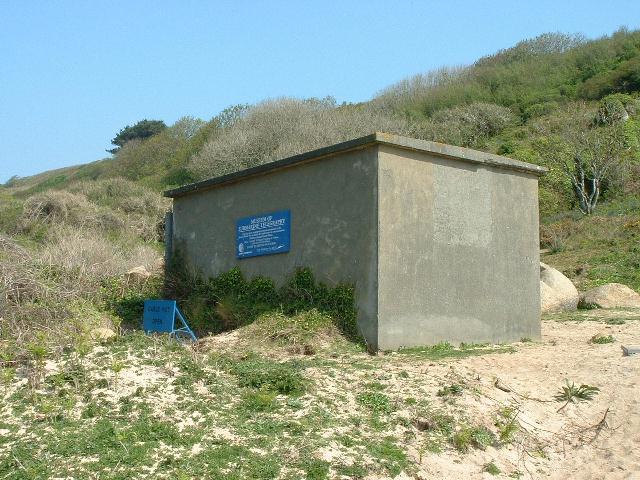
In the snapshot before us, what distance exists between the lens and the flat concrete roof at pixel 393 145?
1112 cm

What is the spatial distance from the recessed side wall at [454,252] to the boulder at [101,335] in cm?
352

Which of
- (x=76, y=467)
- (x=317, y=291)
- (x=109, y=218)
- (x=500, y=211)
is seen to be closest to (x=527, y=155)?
(x=109, y=218)

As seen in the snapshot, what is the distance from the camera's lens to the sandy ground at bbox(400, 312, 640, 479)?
309 inches

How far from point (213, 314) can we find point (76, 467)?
6599mm

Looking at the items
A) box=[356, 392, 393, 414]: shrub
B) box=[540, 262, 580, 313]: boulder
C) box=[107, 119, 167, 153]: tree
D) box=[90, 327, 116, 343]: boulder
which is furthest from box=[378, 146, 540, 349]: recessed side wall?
box=[107, 119, 167, 153]: tree

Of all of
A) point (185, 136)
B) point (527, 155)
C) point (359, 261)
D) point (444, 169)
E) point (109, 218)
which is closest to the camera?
point (359, 261)

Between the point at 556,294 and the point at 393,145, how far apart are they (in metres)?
7.37

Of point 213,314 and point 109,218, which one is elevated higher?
point 109,218

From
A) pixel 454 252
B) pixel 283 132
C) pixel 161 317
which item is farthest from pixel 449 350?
pixel 283 132

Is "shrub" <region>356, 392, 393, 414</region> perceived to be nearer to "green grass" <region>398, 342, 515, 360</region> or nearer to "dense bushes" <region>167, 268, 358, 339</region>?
"green grass" <region>398, 342, 515, 360</region>

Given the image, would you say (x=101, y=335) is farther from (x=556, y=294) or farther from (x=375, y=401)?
(x=556, y=294)

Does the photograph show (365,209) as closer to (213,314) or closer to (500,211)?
(500,211)

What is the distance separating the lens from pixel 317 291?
11.7m

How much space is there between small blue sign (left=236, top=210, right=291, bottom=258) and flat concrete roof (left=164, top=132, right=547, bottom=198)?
2.44 feet
